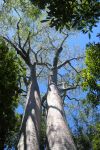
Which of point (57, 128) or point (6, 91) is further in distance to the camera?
point (6, 91)

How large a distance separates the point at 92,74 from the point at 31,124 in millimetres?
2428

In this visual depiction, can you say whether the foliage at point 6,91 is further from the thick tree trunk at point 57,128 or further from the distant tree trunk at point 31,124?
the thick tree trunk at point 57,128

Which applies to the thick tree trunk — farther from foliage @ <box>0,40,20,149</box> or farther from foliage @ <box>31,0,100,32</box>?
foliage @ <box>31,0,100,32</box>

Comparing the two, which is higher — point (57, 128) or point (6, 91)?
point (6, 91)

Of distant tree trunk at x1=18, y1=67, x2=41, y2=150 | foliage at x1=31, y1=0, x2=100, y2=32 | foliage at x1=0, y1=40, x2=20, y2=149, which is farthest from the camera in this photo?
foliage at x1=0, y1=40, x2=20, y2=149

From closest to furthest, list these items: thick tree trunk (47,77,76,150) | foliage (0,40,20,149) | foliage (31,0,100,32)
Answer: foliage (31,0,100,32) → thick tree trunk (47,77,76,150) → foliage (0,40,20,149)

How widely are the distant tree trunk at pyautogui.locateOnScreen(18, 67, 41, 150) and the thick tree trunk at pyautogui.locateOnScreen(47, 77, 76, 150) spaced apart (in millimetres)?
394

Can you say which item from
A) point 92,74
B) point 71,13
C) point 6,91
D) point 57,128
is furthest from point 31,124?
point 71,13

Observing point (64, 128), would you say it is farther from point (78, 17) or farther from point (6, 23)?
point (6, 23)

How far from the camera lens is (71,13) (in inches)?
252

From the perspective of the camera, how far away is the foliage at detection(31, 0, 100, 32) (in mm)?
6289

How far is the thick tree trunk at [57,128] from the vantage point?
8309mm

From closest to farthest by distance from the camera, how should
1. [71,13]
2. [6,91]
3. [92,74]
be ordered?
[71,13], [92,74], [6,91]

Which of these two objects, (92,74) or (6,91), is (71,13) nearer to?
(92,74)
